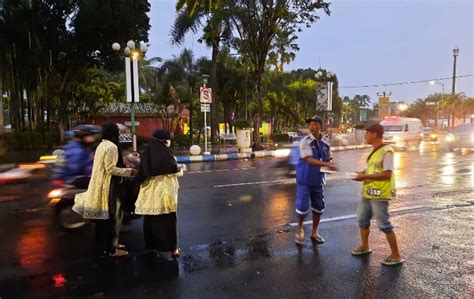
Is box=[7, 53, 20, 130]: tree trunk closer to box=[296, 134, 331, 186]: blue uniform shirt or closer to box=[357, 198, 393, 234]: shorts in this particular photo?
box=[296, 134, 331, 186]: blue uniform shirt

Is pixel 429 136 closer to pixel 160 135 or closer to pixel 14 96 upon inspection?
pixel 14 96

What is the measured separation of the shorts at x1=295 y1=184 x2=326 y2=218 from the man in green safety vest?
0.76 m

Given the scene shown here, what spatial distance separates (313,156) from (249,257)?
156 centimetres

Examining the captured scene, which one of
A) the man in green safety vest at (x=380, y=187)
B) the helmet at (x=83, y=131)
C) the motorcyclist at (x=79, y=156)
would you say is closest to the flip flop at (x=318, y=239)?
the man in green safety vest at (x=380, y=187)

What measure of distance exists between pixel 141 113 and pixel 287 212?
32.8 meters

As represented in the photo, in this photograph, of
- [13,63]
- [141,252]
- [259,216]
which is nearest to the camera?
[141,252]

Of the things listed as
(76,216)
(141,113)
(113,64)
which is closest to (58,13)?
(113,64)

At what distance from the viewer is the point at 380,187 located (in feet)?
16.4

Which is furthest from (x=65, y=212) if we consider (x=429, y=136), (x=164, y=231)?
(x=429, y=136)

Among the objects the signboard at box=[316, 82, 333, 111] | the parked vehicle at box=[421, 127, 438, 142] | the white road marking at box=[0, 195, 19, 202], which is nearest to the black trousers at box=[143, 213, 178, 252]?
the white road marking at box=[0, 195, 19, 202]

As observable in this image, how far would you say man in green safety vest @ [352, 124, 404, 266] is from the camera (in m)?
4.98

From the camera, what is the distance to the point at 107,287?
14.7 feet

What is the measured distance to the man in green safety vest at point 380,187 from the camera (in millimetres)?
4984

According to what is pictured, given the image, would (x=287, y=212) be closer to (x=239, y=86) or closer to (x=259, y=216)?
(x=259, y=216)
